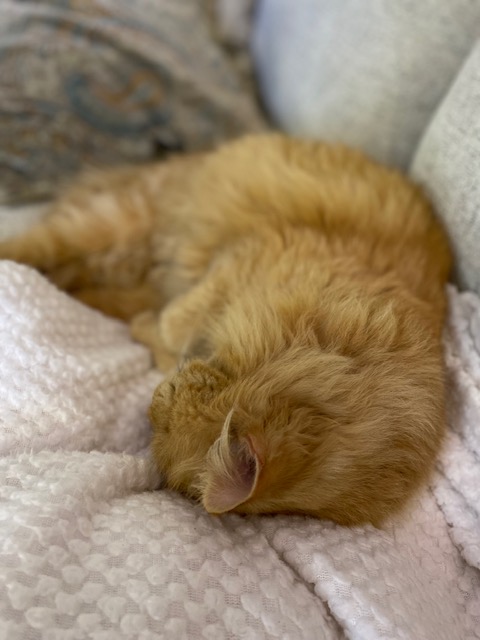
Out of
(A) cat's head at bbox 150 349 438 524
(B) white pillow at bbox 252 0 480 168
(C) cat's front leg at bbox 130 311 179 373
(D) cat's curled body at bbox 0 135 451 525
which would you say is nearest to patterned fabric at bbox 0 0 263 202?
(D) cat's curled body at bbox 0 135 451 525

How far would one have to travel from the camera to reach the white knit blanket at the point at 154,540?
2.57ft

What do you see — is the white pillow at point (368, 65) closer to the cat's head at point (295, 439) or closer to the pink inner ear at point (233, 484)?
the cat's head at point (295, 439)

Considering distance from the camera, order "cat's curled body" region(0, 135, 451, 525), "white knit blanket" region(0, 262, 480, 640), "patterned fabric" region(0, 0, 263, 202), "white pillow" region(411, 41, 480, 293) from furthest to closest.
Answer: "patterned fabric" region(0, 0, 263, 202) < "white pillow" region(411, 41, 480, 293) < "cat's curled body" region(0, 135, 451, 525) < "white knit blanket" region(0, 262, 480, 640)

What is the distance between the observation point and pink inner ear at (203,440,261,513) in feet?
2.75

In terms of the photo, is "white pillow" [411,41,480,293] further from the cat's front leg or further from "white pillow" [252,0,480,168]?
the cat's front leg

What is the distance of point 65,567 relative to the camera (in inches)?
31.3

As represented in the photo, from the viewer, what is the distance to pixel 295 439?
90 centimetres

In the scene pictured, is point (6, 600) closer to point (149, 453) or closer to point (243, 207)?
point (149, 453)

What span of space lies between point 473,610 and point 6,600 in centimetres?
75

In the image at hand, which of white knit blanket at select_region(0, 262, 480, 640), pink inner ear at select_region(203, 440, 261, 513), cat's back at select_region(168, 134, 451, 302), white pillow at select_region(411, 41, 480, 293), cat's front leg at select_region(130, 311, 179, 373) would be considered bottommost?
cat's front leg at select_region(130, 311, 179, 373)

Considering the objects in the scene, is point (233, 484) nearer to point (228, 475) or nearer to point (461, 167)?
point (228, 475)

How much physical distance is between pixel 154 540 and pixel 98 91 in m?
1.38

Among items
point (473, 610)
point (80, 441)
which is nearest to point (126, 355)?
point (80, 441)

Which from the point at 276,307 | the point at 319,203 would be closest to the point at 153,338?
the point at 276,307
